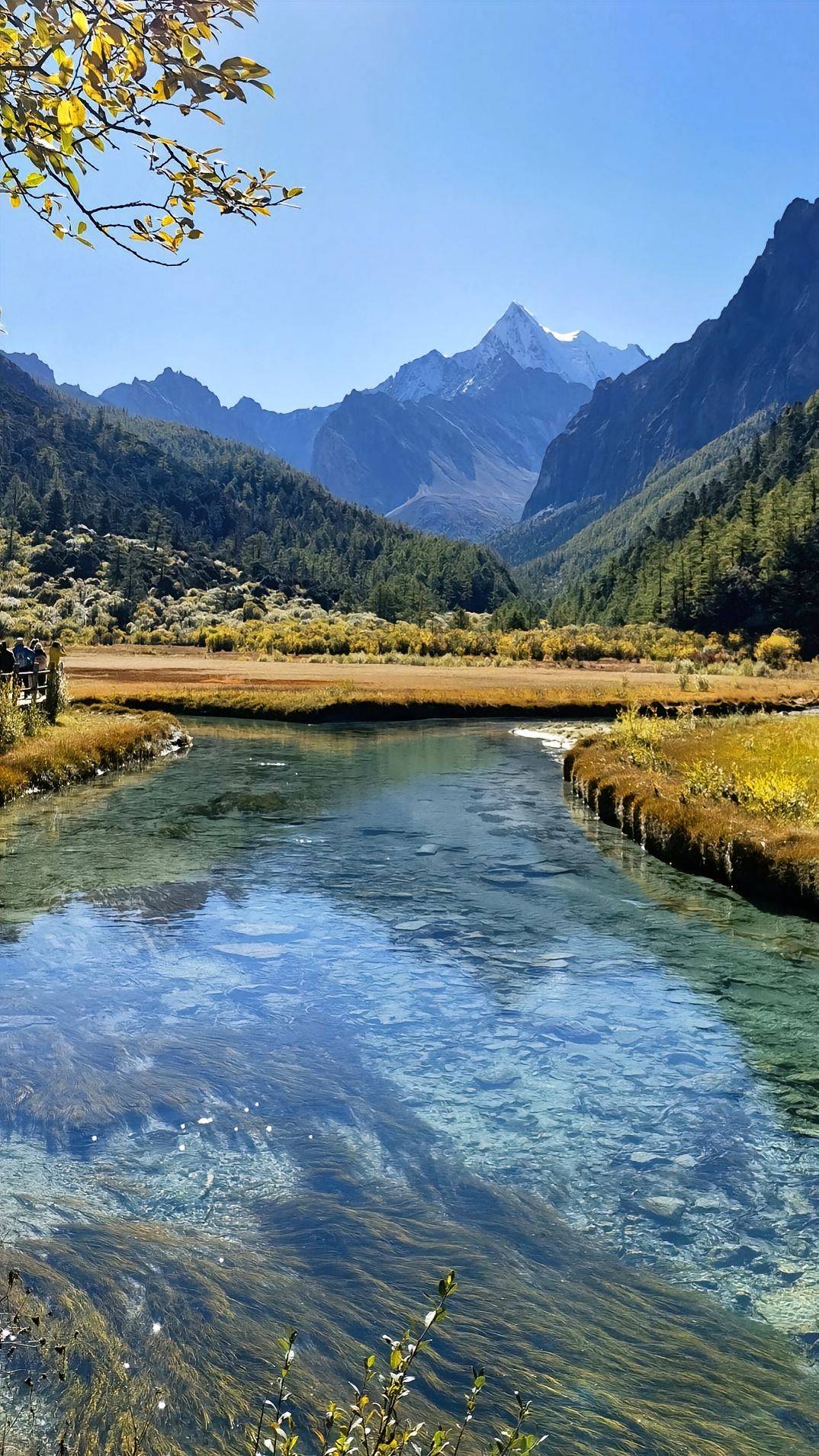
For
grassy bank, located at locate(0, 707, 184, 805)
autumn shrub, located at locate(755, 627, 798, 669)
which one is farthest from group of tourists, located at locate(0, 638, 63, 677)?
autumn shrub, located at locate(755, 627, 798, 669)

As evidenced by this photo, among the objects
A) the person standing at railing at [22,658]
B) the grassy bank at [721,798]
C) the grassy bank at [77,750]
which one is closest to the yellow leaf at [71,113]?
the grassy bank at [721,798]

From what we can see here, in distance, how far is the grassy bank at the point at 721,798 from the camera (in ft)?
60.6

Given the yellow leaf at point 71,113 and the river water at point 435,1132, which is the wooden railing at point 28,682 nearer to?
the river water at point 435,1132

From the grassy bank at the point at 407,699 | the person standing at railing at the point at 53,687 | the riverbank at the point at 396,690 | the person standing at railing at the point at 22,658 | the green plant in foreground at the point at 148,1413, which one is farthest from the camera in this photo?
the riverbank at the point at 396,690

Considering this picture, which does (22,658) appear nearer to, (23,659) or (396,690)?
(23,659)

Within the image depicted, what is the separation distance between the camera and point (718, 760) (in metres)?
28.5

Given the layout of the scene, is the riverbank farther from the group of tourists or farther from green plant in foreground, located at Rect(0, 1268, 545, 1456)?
green plant in foreground, located at Rect(0, 1268, 545, 1456)

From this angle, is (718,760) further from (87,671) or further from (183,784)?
(87,671)

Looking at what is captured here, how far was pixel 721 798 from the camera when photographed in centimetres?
2306

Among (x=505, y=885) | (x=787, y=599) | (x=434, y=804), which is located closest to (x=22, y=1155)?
(x=505, y=885)

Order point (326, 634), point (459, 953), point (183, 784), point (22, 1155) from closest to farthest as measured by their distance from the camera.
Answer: point (22, 1155) → point (459, 953) → point (183, 784) → point (326, 634)

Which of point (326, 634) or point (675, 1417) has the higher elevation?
point (326, 634)

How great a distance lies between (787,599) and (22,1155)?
5218 inches

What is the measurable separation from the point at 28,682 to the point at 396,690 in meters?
29.5
